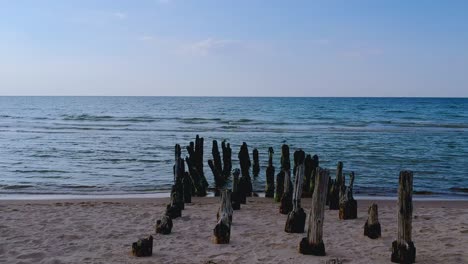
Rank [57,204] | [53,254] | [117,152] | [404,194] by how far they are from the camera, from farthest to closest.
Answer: [117,152]
[57,204]
[53,254]
[404,194]

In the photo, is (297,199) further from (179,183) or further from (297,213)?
(179,183)

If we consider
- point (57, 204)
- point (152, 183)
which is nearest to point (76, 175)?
point (152, 183)

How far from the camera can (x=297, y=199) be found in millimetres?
10109

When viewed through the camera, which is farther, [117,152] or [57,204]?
[117,152]

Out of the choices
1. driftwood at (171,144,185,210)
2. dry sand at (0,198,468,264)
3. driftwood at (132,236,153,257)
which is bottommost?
dry sand at (0,198,468,264)

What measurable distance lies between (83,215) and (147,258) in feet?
13.3

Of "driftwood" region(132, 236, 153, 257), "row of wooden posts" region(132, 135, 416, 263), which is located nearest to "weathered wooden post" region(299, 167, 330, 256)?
"row of wooden posts" region(132, 135, 416, 263)

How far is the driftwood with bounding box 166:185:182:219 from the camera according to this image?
11.5 m

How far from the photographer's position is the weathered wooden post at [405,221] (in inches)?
310

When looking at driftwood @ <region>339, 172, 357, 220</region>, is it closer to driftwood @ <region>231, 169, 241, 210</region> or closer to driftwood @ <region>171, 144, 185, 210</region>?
driftwood @ <region>231, 169, 241, 210</region>

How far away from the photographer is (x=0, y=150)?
1070 inches

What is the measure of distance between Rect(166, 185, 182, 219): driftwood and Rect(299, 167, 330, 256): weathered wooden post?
3.76 m

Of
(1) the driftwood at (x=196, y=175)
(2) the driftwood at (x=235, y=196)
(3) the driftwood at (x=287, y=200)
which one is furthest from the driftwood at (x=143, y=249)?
(1) the driftwood at (x=196, y=175)

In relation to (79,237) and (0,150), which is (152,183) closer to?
(79,237)
